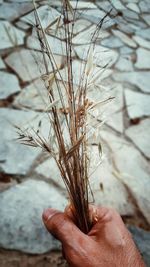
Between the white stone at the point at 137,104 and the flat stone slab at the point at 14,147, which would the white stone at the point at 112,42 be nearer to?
the white stone at the point at 137,104

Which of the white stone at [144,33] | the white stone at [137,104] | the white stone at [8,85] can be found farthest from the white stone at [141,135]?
the white stone at [144,33]

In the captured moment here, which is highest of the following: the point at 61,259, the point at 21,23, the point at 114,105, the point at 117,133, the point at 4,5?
the point at 4,5

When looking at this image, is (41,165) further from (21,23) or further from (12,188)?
(21,23)

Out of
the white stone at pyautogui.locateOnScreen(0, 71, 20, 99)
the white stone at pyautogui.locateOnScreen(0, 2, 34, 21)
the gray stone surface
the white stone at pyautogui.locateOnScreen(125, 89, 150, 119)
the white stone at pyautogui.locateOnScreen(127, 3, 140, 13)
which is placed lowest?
the gray stone surface

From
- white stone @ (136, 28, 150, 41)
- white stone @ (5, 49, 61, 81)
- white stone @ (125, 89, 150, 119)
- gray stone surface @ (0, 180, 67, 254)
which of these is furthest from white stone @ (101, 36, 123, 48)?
gray stone surface @ (0, 180, 67, 254)

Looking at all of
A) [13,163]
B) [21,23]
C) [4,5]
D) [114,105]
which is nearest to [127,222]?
[13,163]

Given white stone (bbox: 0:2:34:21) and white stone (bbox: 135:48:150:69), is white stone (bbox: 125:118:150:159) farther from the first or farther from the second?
white stone (bbox: 0:2:34:21)
